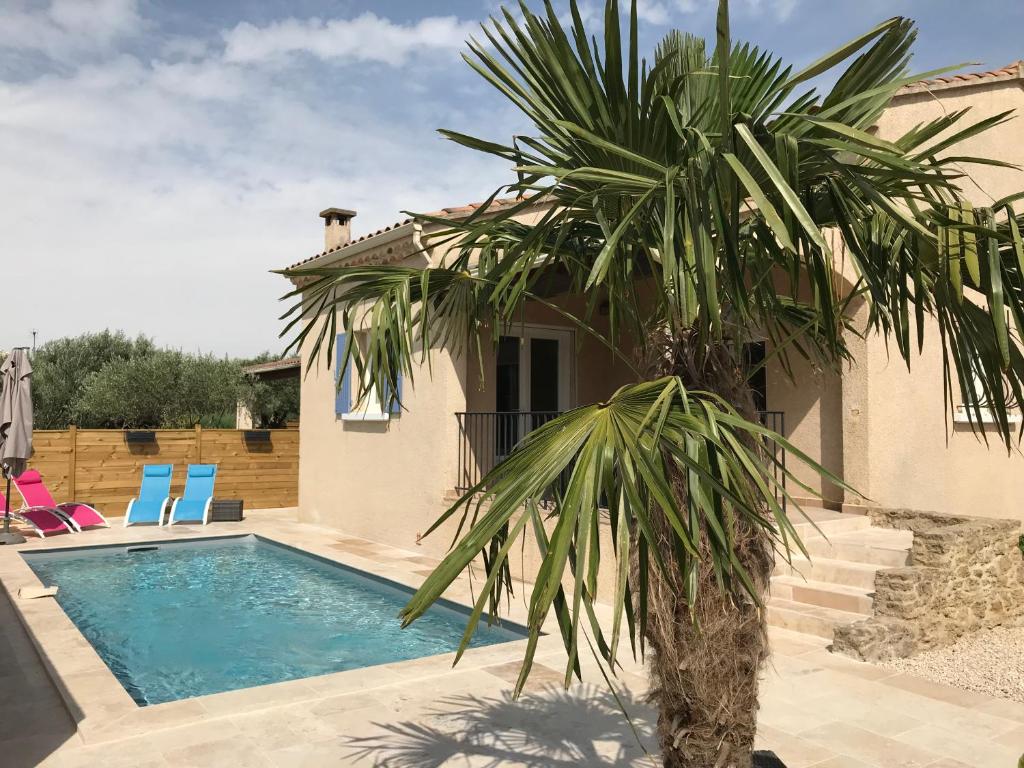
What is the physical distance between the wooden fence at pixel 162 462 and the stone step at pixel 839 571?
A: 13.3 m

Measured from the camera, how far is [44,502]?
1489 centimetres

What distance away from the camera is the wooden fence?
16.4m

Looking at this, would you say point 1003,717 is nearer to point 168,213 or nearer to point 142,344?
point 168,213

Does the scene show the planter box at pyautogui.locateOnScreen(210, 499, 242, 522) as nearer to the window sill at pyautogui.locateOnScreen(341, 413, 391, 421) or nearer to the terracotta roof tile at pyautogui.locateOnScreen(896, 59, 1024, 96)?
the window sill at pyautogui.locateOnScreen(341, 413, 391, 421)

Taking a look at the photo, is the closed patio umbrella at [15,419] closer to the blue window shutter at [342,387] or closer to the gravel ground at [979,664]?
the blue window shutter at [342,387]

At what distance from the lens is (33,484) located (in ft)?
48.9

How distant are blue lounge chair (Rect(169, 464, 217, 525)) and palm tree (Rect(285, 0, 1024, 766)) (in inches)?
517

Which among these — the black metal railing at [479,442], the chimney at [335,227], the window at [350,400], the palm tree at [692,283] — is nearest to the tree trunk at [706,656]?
the palm tree at [692,283]

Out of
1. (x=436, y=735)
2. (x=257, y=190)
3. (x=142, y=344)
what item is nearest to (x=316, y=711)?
(x=436, y=735)

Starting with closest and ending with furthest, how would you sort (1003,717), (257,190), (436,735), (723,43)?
1. (723,43)
2. (436,735)
3. (1003,717)
4. (257,190)

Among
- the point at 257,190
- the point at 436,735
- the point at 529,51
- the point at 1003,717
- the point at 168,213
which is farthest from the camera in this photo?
the point at 168,213

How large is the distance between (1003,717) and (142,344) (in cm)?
3060

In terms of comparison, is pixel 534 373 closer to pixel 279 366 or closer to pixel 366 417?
pixel 366 417

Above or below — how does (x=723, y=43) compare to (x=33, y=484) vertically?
above
